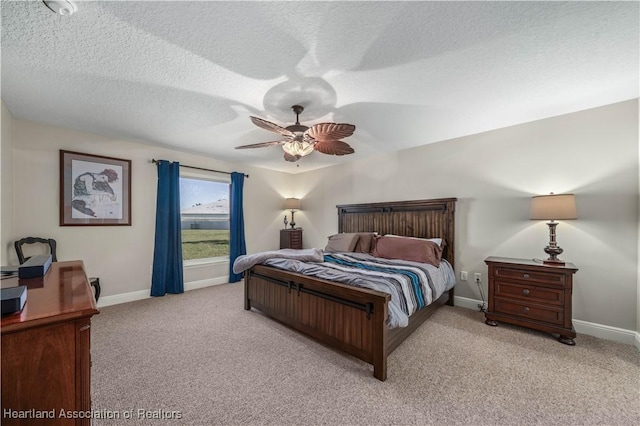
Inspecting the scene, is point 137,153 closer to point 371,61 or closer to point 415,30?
point 371,61

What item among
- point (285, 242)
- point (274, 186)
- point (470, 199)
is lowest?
point (285, 242)

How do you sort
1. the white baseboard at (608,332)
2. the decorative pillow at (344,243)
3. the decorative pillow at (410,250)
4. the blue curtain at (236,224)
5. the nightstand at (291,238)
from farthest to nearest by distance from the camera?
the nightstand at (291,238), the blue curtain at (236,224), the decorative pillow at (344,243), the decorative pillow at (410,250), the white baseboard at (608,332)

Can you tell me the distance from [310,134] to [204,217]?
3.38 m

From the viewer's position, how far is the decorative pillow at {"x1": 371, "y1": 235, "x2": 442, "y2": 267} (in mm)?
3301

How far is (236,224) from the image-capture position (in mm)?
5020

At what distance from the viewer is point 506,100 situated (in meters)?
2.56

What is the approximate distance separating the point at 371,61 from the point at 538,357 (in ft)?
9.89

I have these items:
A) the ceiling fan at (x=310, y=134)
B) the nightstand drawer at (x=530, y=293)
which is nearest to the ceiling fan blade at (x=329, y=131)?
the ceiling fan at (x=310, y=134)

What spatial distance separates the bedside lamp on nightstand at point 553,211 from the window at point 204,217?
4.94 metres

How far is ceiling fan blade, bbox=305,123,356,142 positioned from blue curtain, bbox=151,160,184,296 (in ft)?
9.73

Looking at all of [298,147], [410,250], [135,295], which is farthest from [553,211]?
[135,295]

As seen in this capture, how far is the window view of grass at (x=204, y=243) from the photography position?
461 cm

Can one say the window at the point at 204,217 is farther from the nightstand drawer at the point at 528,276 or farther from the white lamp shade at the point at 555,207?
the white lamp shade at the point at 555,207

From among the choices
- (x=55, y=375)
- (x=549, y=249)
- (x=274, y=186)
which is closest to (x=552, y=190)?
(x=549, y=249)
